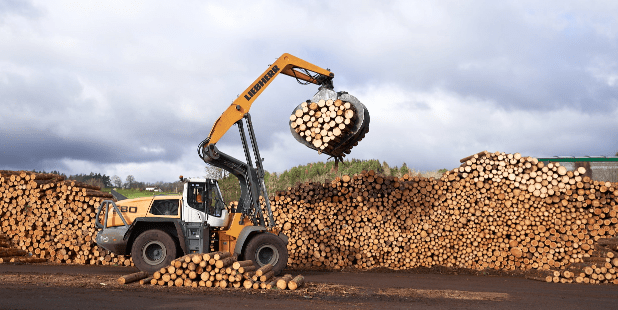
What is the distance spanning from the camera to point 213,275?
29.6ft

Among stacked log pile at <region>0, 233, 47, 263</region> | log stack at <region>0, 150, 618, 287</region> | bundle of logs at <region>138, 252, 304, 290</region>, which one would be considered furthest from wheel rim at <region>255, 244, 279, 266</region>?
stacked log pile at <region>0, 233, 47, 263</region>

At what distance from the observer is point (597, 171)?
61.7 ft

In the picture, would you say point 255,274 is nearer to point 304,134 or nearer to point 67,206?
point 304,134

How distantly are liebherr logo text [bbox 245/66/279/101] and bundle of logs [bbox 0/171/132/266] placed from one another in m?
6.19

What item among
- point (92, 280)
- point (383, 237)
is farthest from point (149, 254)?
point (383, 237)

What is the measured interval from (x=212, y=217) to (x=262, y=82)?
331cm

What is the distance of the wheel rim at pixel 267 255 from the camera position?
10773 millimetres

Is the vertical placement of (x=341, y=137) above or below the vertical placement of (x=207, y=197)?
above

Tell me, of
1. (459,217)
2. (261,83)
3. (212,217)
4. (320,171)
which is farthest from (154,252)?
(320,171)

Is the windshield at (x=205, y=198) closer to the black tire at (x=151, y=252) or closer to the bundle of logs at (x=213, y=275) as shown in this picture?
the black tire at (x=151, y=252)

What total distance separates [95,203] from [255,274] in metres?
7.53

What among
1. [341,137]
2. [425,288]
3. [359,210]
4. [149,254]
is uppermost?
[341,137]

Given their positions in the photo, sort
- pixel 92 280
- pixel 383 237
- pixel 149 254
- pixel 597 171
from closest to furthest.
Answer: pixel 92 280
pixel 149 254
pixel 383 237
pixel 597 171

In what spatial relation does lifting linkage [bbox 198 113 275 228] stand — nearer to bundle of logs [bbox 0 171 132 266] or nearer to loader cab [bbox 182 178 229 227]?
loader cab [bbox 182 178 229 227]
